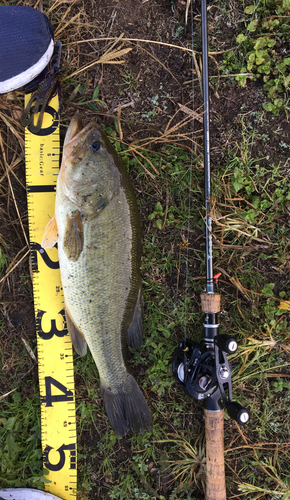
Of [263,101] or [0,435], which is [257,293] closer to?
[263,101]

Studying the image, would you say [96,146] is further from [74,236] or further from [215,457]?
[215,457]

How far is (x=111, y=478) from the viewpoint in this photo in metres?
2.54

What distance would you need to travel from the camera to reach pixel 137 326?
232cm

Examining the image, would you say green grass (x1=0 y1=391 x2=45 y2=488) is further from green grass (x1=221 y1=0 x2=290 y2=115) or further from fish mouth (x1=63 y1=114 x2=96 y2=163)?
green grass (x1=221 y1=0 x2=290 y2=115)

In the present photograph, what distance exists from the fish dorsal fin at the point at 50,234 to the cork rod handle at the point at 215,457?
175 cm

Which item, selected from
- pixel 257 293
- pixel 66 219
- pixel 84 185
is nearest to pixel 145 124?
pixel 84 185

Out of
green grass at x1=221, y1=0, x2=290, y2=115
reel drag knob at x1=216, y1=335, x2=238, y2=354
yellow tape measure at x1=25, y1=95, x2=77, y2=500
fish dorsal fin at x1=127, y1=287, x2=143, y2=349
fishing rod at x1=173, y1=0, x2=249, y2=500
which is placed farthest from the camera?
green grass at x1=221, y1=0, x2=290, y2=115

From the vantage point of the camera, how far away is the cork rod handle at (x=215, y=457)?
88.7 inches

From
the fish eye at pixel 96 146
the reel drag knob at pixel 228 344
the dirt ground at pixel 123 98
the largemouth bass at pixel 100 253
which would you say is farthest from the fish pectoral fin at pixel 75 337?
the fish eye at pixel 96 146

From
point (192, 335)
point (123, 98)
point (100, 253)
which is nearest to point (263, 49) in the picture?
point (123, 98)

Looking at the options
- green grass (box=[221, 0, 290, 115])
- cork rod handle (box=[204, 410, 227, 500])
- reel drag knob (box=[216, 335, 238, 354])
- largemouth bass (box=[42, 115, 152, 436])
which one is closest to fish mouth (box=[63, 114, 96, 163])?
largemouth bass (box=[42, 115, 152, 436])

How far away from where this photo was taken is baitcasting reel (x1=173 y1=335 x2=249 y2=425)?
202 cm

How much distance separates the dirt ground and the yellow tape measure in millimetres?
148

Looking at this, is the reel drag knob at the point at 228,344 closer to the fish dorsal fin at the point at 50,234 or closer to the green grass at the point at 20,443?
the fish dorsal fin at the point at 50,234
